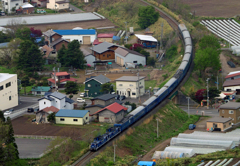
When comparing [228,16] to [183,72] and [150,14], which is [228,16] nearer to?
[150,14]

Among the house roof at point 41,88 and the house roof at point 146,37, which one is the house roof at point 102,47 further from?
the house roof at point 41,88

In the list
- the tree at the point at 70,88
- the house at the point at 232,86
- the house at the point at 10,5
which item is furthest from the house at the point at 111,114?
the house at the point at 10,5

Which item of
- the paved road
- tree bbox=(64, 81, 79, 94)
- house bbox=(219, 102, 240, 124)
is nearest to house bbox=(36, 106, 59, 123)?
the paved road

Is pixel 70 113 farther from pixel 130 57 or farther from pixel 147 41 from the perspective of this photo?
pixel 147 41

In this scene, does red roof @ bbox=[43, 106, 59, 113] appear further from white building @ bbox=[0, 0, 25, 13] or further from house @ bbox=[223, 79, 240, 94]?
white building @ bbox=[0, 0, 25, 13]

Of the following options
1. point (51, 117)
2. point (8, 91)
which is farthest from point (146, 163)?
point (8, 91)
